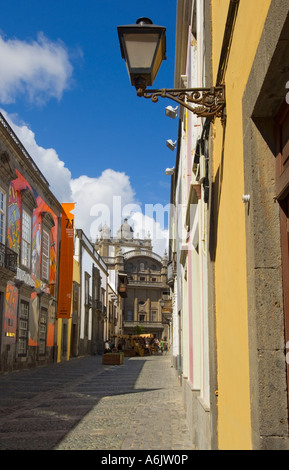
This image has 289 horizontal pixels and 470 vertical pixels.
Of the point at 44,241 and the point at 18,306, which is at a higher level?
the point at 44,241

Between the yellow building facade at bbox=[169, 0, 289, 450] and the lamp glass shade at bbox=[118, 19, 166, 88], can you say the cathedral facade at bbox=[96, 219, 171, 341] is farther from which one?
the yellow building facade at bbox=[169, 0, 289, 450]

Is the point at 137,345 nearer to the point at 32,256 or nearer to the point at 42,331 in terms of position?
the point at 42,331

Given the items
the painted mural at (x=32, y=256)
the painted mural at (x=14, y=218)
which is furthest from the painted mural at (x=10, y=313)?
the painted mural at (x=14, y=218)

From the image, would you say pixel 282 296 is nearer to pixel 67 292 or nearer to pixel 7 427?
pixel 7 427

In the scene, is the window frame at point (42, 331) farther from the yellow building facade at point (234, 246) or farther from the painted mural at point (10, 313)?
the yellow building facade at point (234, 246)

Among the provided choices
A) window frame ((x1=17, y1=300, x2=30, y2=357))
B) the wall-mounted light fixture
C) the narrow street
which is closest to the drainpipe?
the narrow street

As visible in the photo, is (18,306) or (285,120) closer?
(285,120)

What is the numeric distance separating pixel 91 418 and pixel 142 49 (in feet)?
21.0

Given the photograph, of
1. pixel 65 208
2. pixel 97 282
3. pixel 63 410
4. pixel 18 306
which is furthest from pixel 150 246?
pixel 63 410

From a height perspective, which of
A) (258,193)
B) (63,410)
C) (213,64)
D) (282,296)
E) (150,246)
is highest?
(150,246)

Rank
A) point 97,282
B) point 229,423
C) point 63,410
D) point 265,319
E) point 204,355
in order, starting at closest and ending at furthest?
point 265,319
point 229,423
point 204,355
point 63,410
point 97,282

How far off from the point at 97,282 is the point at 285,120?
44.7m

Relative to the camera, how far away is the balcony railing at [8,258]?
18511mm

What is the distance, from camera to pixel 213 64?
15.8 ft
